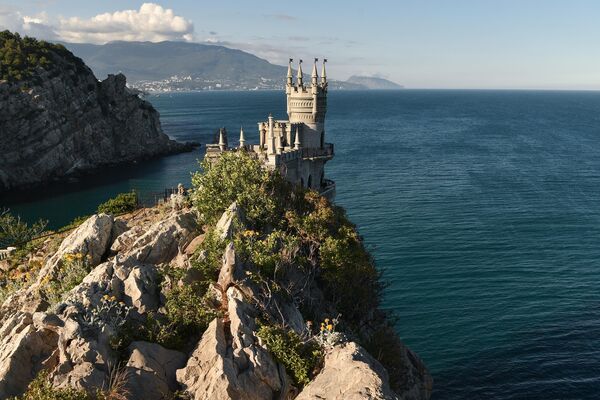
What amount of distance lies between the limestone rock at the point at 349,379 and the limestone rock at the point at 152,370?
14.4 feet

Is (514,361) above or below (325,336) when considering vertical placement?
below

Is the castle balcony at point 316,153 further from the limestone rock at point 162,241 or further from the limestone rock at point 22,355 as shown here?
the limestone rock at point 22,355

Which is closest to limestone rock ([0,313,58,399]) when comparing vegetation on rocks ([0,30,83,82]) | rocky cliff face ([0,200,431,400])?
rocky cliff face ([0,200,431,400])

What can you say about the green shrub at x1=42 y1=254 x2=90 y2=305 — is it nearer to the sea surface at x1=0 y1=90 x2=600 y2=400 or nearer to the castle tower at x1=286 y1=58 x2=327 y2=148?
the sea surface at x1=0 y1=90 x2=600 y2=400

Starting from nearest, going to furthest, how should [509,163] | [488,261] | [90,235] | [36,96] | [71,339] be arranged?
[71,339] → [90,235] → [488,261] → [36,96] → [509,163]

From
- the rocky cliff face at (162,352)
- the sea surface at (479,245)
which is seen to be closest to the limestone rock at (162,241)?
the rocky cliff face at (162,352)

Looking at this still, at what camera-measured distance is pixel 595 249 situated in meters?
55.8

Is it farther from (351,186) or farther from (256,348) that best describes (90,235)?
(351,186)

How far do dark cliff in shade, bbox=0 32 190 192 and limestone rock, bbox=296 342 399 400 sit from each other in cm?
8773

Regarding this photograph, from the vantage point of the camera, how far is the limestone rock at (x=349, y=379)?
14.4 m

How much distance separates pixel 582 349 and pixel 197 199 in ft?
106

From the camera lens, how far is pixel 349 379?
15164 mm

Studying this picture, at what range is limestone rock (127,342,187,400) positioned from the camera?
50.2 ft

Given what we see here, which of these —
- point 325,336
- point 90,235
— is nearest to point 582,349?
point 325,336
